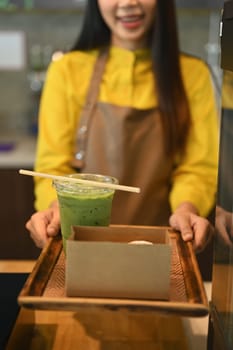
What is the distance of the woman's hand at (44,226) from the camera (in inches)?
37.2

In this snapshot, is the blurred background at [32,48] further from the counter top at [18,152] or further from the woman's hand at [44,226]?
the woman's hand at [44,226]

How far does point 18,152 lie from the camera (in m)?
2.45

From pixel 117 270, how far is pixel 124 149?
0.86m

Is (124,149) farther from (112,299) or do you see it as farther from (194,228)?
(112,299)

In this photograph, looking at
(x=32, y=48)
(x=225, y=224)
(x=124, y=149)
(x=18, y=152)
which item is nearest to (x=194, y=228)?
(x=225, y=224)

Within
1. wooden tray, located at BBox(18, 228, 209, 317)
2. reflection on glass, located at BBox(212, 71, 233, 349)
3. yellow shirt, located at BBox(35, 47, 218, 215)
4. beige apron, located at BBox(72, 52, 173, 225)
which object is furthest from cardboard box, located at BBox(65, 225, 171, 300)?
beige apron, located at BBox(72, 52, 173, 225)

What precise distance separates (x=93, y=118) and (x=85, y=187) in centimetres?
69

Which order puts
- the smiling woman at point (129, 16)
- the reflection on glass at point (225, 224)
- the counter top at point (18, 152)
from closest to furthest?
the reflection on glass at point (225, 224) → the smiling woman at point (129, 16) → the counter top at point (18, 152)

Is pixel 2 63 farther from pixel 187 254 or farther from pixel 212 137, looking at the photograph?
pixel 187 254

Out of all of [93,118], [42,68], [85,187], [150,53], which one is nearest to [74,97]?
[93,118]

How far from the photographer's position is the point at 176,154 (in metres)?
1.49

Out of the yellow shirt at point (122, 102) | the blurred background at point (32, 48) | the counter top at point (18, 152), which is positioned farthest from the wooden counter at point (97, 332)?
the blurred background at point (32, 48)

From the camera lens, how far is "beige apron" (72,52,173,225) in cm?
150

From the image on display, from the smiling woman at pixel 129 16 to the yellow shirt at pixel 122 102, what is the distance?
0.08 m
